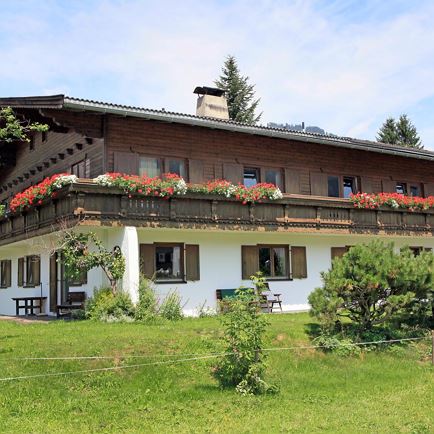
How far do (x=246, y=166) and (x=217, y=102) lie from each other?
5170 millimetres

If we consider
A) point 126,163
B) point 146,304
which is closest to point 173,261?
point 146,304

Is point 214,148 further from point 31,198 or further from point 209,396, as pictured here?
point 209,396

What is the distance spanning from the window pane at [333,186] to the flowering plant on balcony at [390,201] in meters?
1.23

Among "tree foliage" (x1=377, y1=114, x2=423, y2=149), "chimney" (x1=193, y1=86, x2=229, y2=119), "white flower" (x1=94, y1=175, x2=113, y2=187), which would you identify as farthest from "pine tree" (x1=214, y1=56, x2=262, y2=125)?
"white flower" (x1=94, y1=175, x2=113, y2=187)

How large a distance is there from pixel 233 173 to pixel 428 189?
416 inches

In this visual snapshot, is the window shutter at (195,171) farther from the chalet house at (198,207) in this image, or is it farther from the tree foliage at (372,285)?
the tree foliage at (372,285)

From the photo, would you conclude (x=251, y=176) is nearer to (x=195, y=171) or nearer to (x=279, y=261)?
(x=195, y=171)

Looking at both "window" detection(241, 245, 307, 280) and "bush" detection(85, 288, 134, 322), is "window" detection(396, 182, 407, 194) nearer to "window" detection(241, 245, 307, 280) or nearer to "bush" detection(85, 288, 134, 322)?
"window" detection(241, 245, 307, 280)

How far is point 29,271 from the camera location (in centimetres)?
2277

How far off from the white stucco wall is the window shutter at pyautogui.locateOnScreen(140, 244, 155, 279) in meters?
0.21

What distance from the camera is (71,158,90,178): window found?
1934cm

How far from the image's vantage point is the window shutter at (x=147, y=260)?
17.9 metres

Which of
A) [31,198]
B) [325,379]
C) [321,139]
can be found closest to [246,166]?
[321,139]

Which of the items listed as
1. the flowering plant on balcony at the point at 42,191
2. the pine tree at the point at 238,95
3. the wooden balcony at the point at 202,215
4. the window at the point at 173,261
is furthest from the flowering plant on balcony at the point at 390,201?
the pine tree at the point at 238,95
